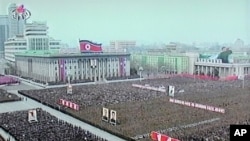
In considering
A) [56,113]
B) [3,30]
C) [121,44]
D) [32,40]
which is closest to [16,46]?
[32,40]

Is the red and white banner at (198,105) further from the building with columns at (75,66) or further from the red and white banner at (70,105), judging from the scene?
the building with columns at (75,66)

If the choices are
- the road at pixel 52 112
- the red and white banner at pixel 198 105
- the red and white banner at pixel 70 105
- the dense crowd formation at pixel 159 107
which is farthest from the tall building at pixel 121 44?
the red and white banner at pixel 198 105

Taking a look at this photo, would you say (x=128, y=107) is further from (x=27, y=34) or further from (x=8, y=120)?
(x=27, y=34)

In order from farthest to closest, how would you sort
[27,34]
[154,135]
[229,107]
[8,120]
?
[27,34] < [229,107] < [8,120] < [154,135]

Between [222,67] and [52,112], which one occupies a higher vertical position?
[222,67]

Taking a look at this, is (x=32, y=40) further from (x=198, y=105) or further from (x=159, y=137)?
(x=159, y=137)

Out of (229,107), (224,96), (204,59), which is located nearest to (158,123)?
(229,107)
